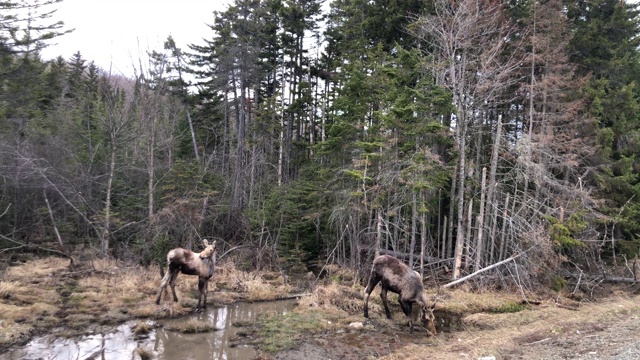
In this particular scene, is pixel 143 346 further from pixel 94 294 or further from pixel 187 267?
pixel 94 294

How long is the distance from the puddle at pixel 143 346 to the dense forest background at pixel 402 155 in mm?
6439

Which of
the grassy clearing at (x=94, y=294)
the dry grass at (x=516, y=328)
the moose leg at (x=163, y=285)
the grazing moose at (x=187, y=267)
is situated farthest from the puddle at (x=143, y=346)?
the dry grass at (x=516, y=328)

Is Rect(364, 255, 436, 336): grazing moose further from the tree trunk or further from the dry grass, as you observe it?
the tree trunk

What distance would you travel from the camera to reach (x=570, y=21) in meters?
18.2

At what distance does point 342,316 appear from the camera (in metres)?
11.3

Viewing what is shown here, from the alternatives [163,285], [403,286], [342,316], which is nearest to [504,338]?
[403,286]

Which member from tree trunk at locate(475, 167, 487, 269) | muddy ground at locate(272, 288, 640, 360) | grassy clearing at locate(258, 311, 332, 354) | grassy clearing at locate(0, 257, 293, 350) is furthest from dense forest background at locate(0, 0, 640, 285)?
grassy clearing at locate(258, 311, 332, 354)

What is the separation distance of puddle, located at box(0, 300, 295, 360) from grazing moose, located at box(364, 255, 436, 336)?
391 centimetres

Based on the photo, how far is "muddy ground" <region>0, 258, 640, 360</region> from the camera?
27.3 ft

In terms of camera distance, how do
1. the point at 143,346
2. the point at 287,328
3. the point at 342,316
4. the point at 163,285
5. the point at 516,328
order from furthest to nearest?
the point at 163,285
the point at 342,316
the point at 287,328
the point at 516,328
the point at 143,346

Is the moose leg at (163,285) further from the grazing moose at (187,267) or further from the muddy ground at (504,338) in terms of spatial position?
the muddy ground at (504,338)

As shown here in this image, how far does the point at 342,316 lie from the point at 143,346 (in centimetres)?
511

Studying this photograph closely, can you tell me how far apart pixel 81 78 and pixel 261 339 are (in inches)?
1422

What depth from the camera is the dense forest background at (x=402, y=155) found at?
14578 mm
